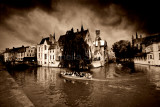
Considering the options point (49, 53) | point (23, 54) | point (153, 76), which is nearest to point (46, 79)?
point (153, 76)

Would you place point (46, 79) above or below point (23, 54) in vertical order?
below

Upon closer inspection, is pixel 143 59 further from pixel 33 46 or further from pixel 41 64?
pixel 33 46

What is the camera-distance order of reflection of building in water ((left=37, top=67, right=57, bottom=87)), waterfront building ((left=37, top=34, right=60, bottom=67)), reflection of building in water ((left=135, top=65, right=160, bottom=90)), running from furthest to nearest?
waterfront building ((left=37, top=34, right=60, bottom=67))
reflection of building in water ((left=37, top=67, right=57, bottom=87))
reflection of building in water ((left=135, top=65, right=160, bottom=90))

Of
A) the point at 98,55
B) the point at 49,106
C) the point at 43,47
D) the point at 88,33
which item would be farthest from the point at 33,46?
the point at 49,106

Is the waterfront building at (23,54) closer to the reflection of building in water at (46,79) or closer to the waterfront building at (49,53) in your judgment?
the waterfront building at (49,53)

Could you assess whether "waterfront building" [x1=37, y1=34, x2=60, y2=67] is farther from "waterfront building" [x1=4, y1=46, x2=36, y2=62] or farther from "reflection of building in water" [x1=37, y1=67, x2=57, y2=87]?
"reflection of building in water" [x1=37, y1=67, x2=57, y2=87]

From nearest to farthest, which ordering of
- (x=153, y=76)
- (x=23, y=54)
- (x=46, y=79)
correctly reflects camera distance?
(x=46, y=79) < (x=153, y=76) < (x=23, y=54)

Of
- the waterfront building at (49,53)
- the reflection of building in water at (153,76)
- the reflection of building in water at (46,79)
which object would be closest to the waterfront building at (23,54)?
the waterfront building at (49,53)

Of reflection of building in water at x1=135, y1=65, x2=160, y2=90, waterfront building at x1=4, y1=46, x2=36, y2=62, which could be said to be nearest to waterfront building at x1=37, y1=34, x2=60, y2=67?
waterfront building at x1=4, y1=46, x2=36, y2=62

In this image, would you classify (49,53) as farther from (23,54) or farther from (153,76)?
(153,76)

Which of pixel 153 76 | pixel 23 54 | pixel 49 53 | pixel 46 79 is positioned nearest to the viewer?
pixel 46 79

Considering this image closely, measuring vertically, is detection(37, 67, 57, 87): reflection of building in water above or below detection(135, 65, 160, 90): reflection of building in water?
below

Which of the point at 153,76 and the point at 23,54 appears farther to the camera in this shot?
the point at 23,54

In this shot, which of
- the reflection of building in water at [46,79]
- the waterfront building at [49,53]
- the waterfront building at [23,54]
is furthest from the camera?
the waterfront building at [23,54]
